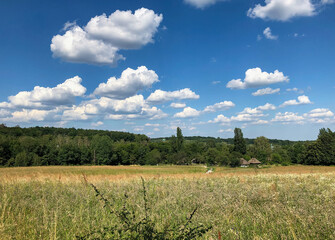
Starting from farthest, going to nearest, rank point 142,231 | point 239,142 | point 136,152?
point 136,152 → point 239,142 → point 142,231

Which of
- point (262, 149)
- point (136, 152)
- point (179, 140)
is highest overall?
point (179, 140)

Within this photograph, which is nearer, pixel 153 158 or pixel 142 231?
pixel 142 231

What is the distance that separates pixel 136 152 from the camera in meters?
113

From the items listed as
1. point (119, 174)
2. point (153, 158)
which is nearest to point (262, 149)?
point (153, 158)

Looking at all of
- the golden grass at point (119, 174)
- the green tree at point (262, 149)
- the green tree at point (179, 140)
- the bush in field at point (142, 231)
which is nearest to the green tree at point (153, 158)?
the green tree at point (179, 140)

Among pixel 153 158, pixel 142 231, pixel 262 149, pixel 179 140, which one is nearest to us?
pixel 142 231

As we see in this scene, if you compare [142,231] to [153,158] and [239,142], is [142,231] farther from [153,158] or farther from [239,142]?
[239,142]

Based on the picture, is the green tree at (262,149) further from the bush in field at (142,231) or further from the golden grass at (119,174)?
the bush in field at (142,231)

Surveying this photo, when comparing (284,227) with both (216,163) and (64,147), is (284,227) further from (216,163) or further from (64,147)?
(216,163)

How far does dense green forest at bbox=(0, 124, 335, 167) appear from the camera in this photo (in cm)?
7575

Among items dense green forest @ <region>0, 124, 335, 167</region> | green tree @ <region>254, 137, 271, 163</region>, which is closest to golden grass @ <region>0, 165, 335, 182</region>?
dense green forest @ <region>0, 124, 335, 167</region>

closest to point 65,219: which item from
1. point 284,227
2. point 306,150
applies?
point 284,227

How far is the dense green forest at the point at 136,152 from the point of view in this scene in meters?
75.8

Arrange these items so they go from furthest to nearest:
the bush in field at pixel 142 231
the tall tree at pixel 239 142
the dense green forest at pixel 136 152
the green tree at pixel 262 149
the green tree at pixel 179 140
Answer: the green tree at pixel 179 140
the green tree at pixel 262 149
the tall tree at pixel 239 142
the dense green forest at pixel 136 152
the bush in field at pixel 142 231
